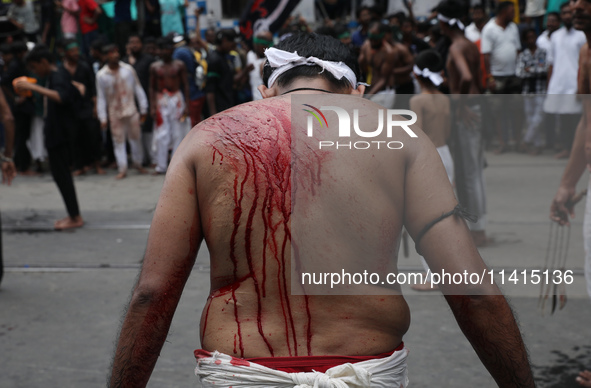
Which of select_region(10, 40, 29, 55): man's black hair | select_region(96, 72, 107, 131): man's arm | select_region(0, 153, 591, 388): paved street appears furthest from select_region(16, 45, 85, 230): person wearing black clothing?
select_region(10, 40, 29, 55): man's black hair

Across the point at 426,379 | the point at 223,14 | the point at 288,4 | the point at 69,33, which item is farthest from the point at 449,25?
the point at 223,14

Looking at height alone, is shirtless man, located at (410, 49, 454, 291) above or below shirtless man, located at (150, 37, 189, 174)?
above

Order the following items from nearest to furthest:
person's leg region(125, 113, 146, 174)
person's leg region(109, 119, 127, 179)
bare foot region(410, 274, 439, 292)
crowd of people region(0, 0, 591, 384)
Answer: bare foot region(410, 274, 439, 292) → crowd of people region(0, 0, 591, 384) → person's leg region(109, 119, 127, 179) → person's leg region(125, 113, 146, 174)

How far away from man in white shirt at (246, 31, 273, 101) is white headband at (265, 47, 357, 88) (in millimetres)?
7373

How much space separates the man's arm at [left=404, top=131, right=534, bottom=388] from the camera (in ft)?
5.95

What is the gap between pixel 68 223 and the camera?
773 centimetres

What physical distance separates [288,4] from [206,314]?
7.38 m

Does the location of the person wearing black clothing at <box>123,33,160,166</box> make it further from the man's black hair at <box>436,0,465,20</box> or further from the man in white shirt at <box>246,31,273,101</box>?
the man's black hair at <box>436,0,465,20</box>

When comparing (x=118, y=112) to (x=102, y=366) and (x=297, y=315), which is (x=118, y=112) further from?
(x=297, y=315)

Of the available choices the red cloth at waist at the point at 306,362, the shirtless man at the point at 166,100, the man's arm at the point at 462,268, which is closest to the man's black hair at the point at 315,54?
the man's arm at the point at 462,268

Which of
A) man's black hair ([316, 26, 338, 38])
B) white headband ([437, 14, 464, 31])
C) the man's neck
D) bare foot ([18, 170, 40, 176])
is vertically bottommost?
bare foot ([18, 170, 40, 176])

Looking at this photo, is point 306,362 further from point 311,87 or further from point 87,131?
point 87,131

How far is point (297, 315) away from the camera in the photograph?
186 centimetres

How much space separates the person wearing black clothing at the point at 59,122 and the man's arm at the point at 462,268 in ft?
20.1
